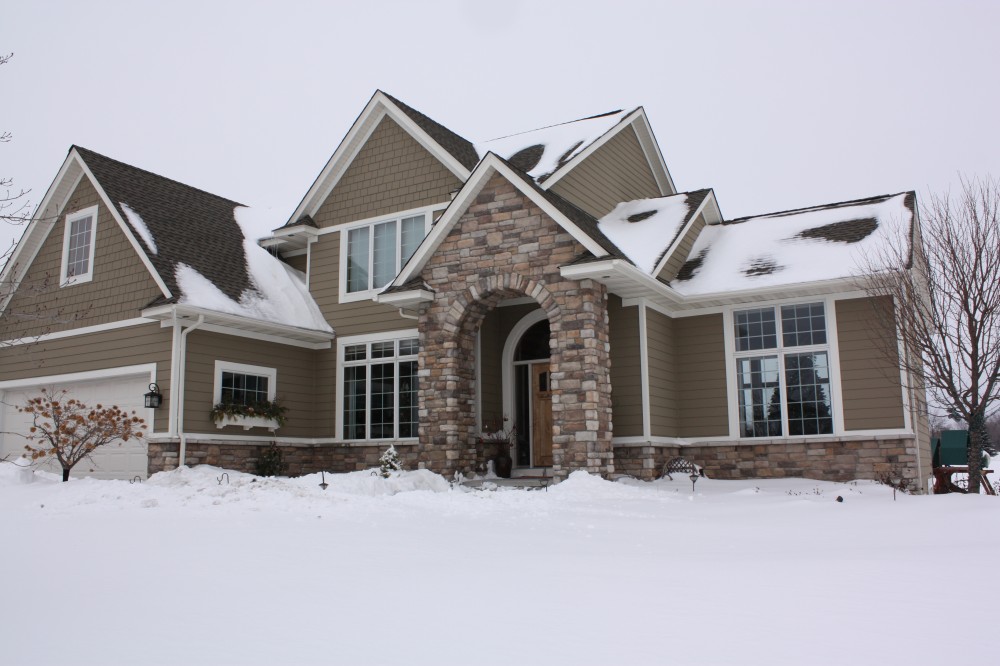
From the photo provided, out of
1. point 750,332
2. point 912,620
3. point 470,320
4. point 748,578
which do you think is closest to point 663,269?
point 750,332

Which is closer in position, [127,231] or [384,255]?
[127,231]

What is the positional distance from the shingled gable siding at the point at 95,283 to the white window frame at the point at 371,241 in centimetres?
371

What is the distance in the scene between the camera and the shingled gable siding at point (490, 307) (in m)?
13.0

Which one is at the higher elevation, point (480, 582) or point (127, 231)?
point (127, 231)

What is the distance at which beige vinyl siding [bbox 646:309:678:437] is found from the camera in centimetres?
1427

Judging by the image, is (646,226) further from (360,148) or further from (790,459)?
(360,148)

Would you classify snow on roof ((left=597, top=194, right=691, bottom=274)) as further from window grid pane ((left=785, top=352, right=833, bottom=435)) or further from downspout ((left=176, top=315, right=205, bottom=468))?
downspout ((left=176, top=315, right=205, bottom=468))

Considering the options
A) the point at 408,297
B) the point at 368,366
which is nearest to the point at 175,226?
the point at 368,366

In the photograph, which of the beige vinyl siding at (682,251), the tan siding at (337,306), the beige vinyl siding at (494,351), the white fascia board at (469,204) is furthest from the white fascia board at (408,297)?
the beige vinyl siding at (682,251)

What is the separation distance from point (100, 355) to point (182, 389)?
244cm

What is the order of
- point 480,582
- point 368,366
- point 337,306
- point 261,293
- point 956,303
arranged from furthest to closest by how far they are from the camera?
point 337,306 → point 368,366 → point 261,293 → point 956,303 → point 480,582

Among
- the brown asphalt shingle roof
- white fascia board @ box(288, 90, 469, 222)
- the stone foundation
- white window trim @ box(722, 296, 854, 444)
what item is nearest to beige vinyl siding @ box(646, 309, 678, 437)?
white window trim @ box(722, 296, 854, 444)

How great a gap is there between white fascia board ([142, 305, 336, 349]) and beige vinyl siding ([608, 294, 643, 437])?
5.87m

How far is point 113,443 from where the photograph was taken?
1580 cm
